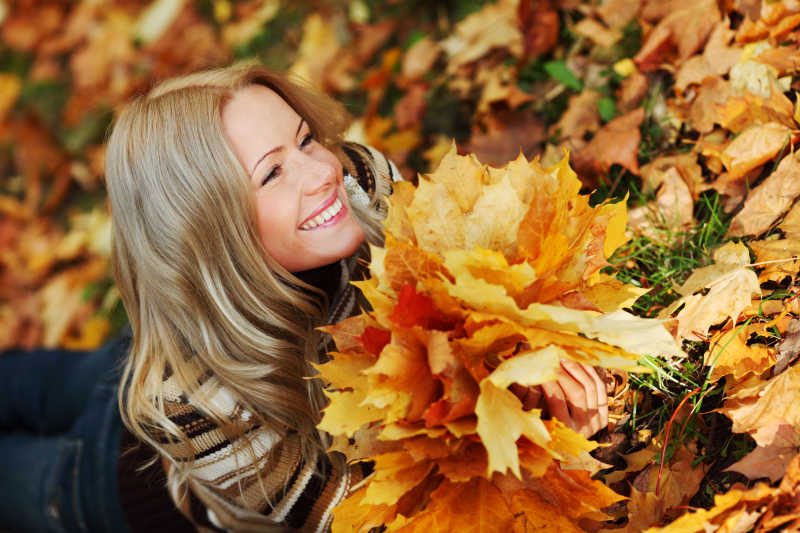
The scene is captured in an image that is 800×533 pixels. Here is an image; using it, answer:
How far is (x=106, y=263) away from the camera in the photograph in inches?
112

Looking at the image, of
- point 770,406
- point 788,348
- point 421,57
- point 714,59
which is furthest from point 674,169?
point 421,57

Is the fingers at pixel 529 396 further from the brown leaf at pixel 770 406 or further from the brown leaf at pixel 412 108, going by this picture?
the brown leaf at pixel 412 108

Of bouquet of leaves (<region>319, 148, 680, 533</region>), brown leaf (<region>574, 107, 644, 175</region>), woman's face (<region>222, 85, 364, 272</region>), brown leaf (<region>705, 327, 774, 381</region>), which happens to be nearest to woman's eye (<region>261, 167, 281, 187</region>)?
woman's face (<region>222, 85, 364, 272</region>)

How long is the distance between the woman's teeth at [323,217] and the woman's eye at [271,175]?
0.36 ft

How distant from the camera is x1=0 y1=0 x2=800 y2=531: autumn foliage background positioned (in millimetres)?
1081

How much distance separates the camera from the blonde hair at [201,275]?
1.25m

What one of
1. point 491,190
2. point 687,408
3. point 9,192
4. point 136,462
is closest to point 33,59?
point 9,192

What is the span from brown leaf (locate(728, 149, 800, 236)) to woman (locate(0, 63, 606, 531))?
74 centimetres

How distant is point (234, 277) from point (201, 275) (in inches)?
2.8

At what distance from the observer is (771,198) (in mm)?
1208

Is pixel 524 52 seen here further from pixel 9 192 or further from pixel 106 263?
pixel 9 192

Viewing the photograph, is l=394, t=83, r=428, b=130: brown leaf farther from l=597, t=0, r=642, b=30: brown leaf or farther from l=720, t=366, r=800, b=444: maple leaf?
l=720, t=366, r=800, b=444: maple leaf

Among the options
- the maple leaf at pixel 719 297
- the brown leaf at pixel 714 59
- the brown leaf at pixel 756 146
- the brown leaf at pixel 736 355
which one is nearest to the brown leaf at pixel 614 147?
the brown leaf at pixel 714 59

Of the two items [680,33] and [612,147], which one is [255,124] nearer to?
[612,147]
